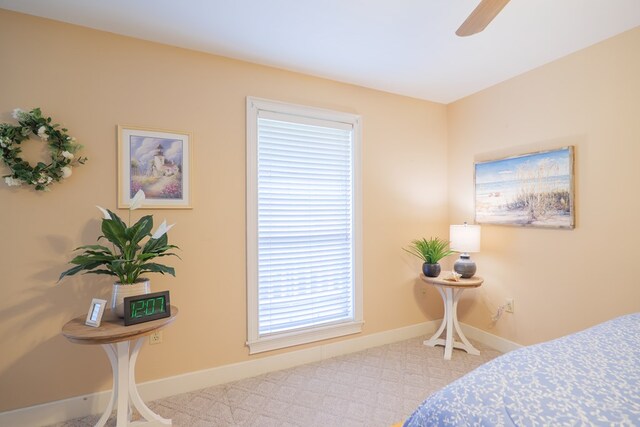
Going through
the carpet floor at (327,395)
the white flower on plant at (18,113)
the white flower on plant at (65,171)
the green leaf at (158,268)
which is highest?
the white flower on plant at (18,113)

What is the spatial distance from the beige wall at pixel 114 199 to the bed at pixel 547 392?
173 centimetres

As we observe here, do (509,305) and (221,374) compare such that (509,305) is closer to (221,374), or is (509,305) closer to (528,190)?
(528,190)

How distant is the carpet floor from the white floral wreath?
149 cm

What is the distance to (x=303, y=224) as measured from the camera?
8.65 ft

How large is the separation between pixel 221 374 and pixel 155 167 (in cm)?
159

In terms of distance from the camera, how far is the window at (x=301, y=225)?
2.45 metres

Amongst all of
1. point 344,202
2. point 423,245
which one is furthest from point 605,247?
point 344,202

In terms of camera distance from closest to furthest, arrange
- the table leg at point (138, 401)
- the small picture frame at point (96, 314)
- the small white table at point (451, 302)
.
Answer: the small picture frame at point (96, 314) → the table leg at point (138, 401) → the small white table at point (451, 302)

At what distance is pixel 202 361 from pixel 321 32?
246 centimetres

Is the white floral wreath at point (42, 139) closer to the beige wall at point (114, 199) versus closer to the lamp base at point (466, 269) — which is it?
the beige wall at point (114, 199)

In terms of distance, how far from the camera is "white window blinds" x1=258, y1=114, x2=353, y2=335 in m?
2.49

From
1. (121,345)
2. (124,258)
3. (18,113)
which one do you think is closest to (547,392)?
(121,345)

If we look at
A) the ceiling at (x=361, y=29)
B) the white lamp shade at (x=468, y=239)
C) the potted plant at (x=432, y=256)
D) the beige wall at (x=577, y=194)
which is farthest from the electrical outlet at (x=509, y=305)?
the ceiling at (x=361, y=29)

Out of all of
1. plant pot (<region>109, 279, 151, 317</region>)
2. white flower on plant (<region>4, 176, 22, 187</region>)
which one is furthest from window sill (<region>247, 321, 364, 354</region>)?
white flower on plant (<region>4, 176, 22, 187</region>)
